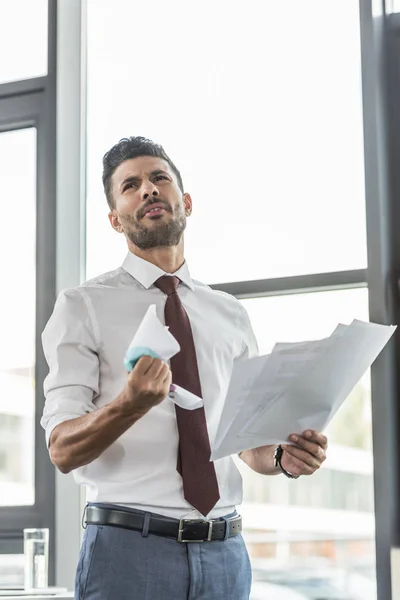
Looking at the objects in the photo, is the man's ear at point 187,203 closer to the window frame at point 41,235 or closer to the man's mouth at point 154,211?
the man's mouth at point 154,211

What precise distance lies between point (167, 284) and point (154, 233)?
0.12 meters

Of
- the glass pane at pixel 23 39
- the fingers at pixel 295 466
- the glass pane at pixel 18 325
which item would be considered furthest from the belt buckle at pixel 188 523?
the glass pane at pixel 23 39

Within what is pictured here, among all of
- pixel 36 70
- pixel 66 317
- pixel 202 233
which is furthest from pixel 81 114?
pixel 66 317

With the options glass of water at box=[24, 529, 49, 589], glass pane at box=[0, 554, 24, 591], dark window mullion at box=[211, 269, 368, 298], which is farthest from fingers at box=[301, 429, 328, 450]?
glass pane at box=[0, 554, 24, 591]

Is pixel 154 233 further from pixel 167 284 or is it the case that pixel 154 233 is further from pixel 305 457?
pixel 305 457

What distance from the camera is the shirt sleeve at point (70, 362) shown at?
1.74 meters

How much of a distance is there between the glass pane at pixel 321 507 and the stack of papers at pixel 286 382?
0.94 metres

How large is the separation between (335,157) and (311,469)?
1230mm

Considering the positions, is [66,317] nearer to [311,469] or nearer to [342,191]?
[311,469]

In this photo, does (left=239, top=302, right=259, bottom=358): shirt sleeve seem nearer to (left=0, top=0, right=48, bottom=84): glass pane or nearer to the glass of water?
the glass of water

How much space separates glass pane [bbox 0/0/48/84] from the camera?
3.26 m

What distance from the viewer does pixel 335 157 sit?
2705mm

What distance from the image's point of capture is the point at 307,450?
5.65ft

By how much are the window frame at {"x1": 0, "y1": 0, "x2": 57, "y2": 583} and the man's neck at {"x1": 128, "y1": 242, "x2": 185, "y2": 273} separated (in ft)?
3.40
